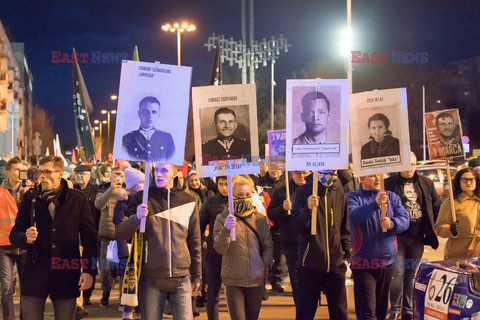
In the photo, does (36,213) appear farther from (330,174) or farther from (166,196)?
(330,174)

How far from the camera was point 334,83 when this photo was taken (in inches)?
311

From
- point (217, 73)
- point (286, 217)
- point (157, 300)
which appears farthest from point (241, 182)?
point (217, 73)

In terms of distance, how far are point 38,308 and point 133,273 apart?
92 cm

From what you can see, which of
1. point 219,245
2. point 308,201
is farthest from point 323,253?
point 219,245

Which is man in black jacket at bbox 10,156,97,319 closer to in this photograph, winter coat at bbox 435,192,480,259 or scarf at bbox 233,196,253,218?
scarf at bbox 233,196,253,218

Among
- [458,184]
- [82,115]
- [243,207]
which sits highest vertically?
[82,115]

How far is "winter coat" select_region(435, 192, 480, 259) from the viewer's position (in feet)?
28.0

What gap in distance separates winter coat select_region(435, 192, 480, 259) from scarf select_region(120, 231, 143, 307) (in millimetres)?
3726

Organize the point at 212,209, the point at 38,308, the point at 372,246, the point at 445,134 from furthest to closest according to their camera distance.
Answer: the point at 445,134, the point at 212,209, the point at 372,246, the point at 38,308

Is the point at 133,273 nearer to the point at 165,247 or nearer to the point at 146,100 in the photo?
the point at 165,247

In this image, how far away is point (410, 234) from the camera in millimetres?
9797

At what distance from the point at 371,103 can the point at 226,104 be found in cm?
169

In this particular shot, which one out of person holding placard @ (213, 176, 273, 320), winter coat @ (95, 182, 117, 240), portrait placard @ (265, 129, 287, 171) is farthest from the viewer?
winter coat @ (95, 182, 117, 240)

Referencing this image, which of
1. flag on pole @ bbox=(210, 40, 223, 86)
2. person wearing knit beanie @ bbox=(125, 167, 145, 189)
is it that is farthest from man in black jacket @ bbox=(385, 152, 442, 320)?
flag on pole @ bbox=(210, 40, 223, 86)
